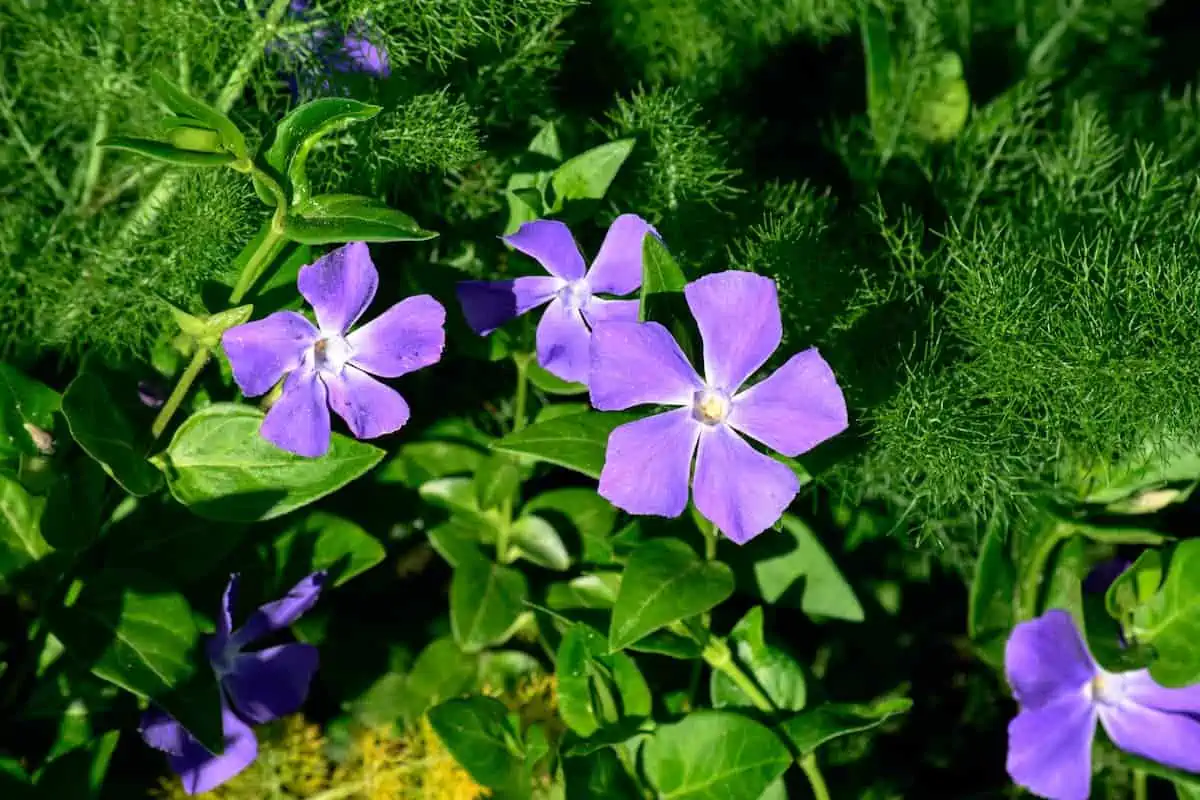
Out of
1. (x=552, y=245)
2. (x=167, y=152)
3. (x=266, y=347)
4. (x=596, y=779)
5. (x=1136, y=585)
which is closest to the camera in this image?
(x=167, y=152)

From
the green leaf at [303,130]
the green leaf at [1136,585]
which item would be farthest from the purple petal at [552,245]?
the green leaf at [1136,585]

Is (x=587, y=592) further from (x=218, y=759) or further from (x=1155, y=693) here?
(x=1155, y=693)

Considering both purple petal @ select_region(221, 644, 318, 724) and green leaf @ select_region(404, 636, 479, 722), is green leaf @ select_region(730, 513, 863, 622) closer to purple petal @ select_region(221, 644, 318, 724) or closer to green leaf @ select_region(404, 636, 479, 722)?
green leaf @ select_region(404, 636, 479, 722)

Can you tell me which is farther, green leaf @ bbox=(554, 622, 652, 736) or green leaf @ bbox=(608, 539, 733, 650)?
green leaf @ bbox=(554, 622, 652, 736)

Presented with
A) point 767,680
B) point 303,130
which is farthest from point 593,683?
point 303,130

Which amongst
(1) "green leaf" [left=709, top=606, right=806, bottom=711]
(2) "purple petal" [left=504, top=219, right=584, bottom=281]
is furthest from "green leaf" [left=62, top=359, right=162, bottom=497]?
(1) "green leaf" [left=709, top=606, right=806, bottom=711]

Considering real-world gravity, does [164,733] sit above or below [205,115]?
below

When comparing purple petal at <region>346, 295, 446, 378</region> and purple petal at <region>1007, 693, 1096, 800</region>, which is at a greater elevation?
purple petal at <region>346, 295, 446, 378</region>
